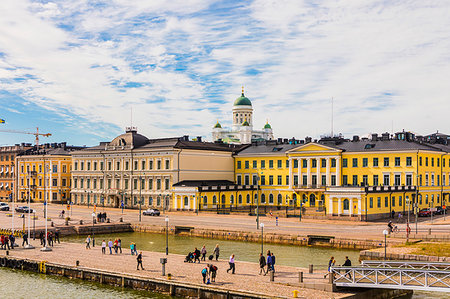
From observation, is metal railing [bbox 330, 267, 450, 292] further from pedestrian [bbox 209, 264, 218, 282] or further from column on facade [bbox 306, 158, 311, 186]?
column on facade [bbox 306, 158, 311, 186]

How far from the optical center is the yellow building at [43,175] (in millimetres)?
116625

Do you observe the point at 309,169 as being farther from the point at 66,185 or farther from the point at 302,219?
the point at 66,185

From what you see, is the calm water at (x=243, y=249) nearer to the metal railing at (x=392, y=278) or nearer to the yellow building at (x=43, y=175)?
the metal railing at (x=392, y=278)

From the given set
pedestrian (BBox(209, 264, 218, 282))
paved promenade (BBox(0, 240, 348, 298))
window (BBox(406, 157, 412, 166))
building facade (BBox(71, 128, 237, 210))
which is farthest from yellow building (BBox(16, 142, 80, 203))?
pedestrian (BBox(209, 264, 218, 282))

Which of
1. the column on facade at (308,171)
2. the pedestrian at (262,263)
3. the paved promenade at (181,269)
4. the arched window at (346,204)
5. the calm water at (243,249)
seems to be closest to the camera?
the paved promenade at (181,269)

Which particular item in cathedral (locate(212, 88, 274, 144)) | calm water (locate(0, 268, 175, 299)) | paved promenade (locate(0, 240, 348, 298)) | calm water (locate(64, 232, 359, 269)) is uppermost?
cathedral (locate(212, 88, 274, 144))

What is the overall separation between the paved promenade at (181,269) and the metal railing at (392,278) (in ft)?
4.19

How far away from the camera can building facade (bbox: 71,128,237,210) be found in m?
92.8

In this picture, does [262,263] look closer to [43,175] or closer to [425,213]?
[425,213]

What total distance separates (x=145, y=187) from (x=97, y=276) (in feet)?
187

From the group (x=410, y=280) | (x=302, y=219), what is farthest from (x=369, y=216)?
(x=410, y=280)

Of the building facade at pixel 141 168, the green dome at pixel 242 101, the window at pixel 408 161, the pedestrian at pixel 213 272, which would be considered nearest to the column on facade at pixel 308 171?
the window at pixel 408 161

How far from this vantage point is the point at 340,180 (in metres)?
87.8

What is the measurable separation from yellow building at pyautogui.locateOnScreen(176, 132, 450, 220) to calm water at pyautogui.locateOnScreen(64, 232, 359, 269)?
68.4 feet
